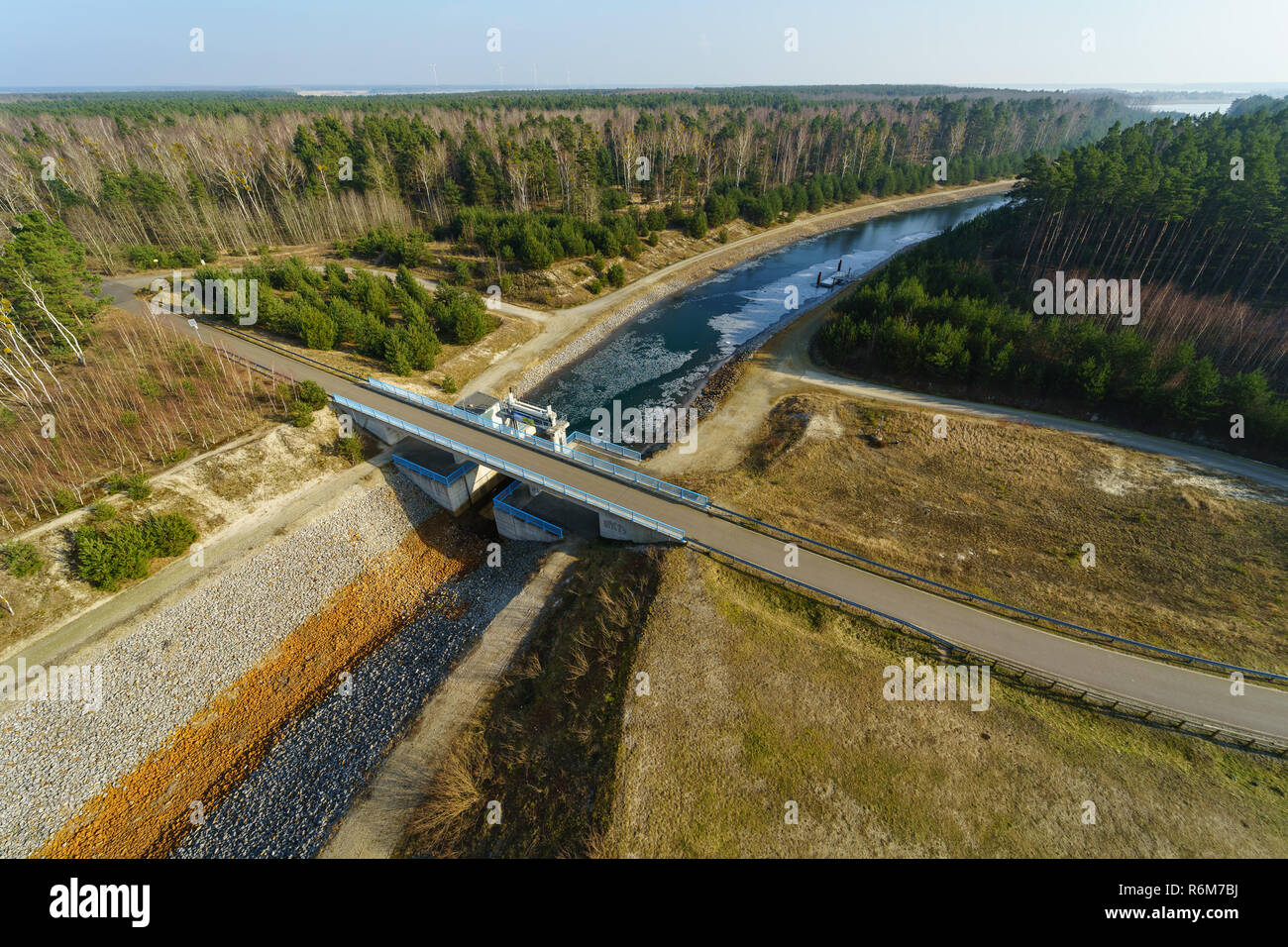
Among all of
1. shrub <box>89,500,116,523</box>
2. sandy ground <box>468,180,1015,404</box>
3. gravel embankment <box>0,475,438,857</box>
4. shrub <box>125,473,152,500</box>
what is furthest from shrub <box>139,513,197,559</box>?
sandy ground <box>468,180,1015,404</box>

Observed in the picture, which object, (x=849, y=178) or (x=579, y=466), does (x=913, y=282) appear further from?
(x=849, y=178)

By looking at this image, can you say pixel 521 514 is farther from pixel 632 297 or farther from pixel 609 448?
pixel 632 297

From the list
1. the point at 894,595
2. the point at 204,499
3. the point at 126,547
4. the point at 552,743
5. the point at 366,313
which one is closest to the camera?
the point at 552,743

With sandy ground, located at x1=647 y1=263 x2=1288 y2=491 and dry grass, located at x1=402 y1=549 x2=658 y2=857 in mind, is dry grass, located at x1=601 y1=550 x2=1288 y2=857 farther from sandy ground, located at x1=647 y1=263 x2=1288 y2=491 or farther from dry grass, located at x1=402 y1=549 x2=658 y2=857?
sandy ground, located at x1=647 y1=263 x2=1288 y2=491

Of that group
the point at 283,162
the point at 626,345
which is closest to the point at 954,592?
the point at 626,345

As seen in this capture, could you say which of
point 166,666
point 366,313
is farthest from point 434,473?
point 366,313
